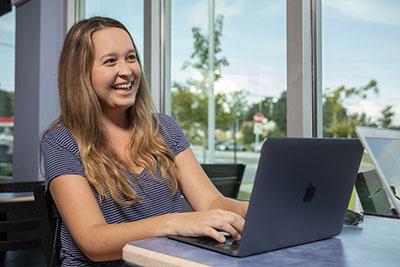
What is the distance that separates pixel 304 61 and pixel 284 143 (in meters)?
1.21

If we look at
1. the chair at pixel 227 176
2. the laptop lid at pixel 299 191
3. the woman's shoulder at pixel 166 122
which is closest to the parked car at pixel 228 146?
the chair at pixel 227 176

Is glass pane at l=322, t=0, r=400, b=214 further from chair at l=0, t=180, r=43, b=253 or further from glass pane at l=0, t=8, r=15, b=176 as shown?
glass pane at l=0, t=8, r=15, b=176

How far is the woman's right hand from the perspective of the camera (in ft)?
2.85

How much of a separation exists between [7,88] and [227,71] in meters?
2.36

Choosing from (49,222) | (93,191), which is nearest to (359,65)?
(93,191)

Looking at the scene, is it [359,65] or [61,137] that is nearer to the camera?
[61,137]

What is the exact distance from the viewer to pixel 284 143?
757mm

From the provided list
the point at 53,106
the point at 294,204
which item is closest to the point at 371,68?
the point at 294,204

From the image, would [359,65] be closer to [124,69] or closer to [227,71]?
[124,69]

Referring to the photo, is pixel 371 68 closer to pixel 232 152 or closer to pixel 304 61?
pixel 304 61

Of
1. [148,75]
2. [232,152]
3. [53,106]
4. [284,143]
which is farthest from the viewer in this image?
[53,106]

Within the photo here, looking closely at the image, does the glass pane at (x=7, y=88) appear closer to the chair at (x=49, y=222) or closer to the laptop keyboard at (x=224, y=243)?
the chair at (x=49, y=222)

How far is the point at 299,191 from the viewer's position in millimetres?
842

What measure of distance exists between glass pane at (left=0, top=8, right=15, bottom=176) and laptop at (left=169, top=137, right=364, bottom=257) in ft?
12.2
